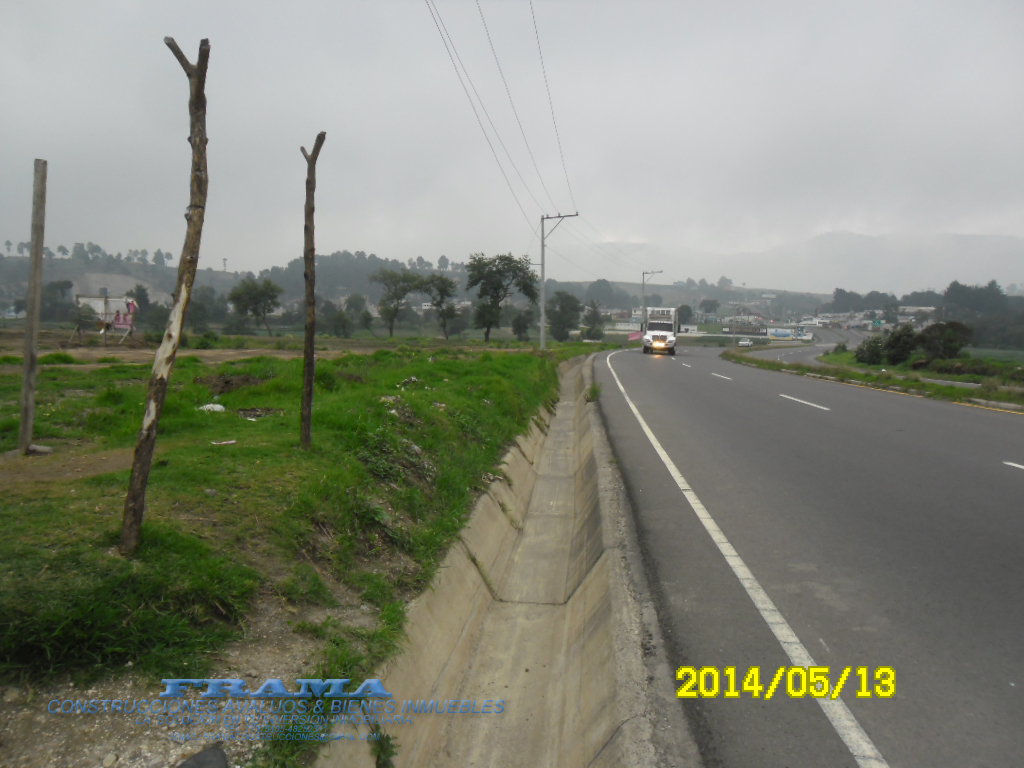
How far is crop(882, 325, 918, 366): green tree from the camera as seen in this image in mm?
37531

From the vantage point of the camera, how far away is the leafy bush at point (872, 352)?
39.5 m

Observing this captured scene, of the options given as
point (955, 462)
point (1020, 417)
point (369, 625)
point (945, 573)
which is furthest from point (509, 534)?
point (1020, 417)

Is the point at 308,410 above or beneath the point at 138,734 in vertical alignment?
above

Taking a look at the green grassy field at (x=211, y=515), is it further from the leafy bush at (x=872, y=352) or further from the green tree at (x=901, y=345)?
the leafy bush at (x=872, y=352)

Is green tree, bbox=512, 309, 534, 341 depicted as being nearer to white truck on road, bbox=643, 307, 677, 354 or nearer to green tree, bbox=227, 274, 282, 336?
white truck on road, bbox=643, 307, 677, 354

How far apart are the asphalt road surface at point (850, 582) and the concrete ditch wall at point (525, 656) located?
388 millimetres

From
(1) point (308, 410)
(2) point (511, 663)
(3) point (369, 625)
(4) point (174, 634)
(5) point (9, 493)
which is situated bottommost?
(2) point (511, 663)

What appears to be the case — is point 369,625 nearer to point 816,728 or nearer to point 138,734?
Answer: point 138,734

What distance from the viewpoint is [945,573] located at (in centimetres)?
486

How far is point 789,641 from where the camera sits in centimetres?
399

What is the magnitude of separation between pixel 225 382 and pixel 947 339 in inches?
1451

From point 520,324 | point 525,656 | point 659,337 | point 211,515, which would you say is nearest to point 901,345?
point 659,337

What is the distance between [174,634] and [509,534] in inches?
178

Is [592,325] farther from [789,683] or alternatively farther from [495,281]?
[789,683]
